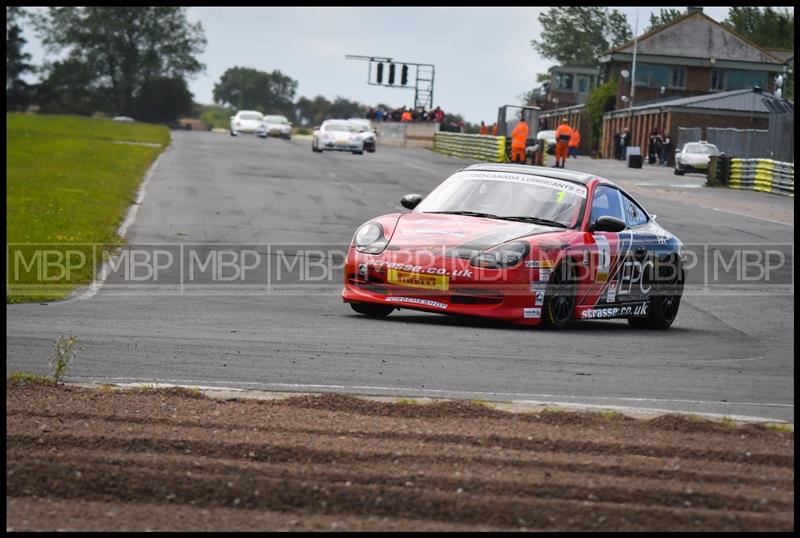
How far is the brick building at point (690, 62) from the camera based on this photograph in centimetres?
9062

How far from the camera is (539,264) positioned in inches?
462

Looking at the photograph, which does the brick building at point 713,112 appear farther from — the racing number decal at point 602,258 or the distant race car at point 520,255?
the racing number decal at point 602,258

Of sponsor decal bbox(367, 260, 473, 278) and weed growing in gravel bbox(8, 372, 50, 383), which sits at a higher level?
sponsor decal bbox(367, 260, 473, 278)

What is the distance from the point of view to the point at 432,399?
24.9 feet

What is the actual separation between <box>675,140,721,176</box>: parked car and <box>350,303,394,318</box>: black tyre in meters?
43.3

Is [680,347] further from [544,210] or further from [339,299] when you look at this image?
[339,299]

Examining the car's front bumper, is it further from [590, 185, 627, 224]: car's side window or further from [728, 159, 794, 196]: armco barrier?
[728, 159, 794, 196]: armco barrier

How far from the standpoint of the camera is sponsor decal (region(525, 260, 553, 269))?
11.7 metres

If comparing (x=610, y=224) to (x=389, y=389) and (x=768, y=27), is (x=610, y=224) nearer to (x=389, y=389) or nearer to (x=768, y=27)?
(x=389, y=389)

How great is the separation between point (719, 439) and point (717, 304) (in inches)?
361

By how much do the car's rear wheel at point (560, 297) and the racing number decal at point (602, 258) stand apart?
42 centimetres

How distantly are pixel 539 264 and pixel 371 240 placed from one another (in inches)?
60.4

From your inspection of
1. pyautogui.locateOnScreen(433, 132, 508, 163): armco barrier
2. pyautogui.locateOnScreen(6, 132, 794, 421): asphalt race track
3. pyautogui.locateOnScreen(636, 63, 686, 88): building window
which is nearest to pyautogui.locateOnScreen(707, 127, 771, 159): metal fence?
pyautogui.locateOnScreen(433, 132, 508, 163): armco barrier

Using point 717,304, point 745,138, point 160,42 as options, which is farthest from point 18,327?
point 160,42
